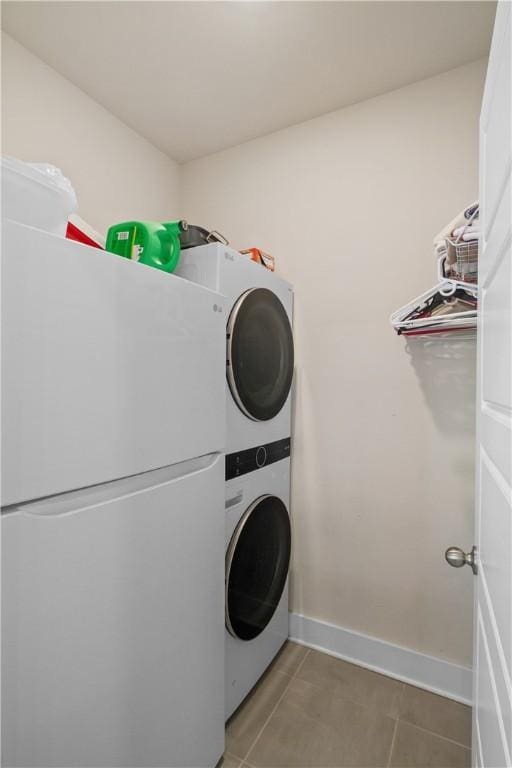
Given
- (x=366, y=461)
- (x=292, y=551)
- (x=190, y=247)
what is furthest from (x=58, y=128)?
(x=292, y=551)

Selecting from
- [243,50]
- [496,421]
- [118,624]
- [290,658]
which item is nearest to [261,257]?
[243,50]

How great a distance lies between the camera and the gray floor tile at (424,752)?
1.29 metres

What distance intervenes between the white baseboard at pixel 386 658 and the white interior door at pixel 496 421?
82 centimetres

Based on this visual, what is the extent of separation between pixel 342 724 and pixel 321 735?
98 millimetres

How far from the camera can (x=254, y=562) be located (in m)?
1.51

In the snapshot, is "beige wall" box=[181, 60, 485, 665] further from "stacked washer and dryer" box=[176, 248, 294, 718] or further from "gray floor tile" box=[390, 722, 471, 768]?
"gray floor tile" box=[390, 722, 471, 768]

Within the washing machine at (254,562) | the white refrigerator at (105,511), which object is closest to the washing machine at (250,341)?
the washing machine at (254,562)

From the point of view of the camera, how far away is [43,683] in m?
0.68

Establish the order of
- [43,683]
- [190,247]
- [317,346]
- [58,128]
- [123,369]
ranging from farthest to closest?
[317,346], [58,128], [190,247], [123,369], [43,683]

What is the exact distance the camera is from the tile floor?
1.31 meters

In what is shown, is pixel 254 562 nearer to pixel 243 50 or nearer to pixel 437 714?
pixel 437 714

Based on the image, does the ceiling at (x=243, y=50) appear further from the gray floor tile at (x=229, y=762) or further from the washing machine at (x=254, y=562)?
the gray floor tile at (x=229, y=762)

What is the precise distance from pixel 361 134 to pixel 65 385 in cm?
181

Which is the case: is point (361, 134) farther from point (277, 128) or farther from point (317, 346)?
point (317, 346)
